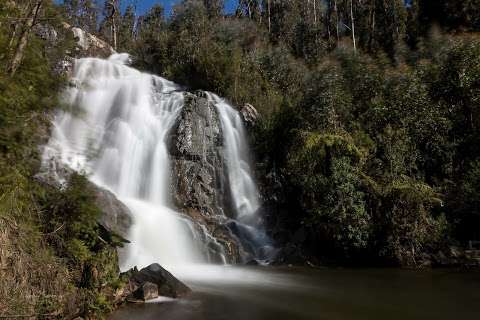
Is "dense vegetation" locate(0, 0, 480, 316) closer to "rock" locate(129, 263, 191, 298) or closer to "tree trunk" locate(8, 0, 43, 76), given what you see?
"tree trunk" locate(8, 0, 43, 76)

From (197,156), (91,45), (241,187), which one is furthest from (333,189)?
(91,45)

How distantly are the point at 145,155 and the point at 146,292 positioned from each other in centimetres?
1062

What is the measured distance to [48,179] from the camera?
312 inches

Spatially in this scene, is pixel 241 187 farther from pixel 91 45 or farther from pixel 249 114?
pixel 91 45

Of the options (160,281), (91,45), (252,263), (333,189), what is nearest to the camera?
(160,281)

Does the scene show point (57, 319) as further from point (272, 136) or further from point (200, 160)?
point (272, 136)

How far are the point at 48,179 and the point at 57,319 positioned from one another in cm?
293

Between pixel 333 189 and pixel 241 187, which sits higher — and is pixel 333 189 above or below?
below

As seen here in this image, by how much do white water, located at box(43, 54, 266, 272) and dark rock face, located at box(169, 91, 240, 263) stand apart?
440 mm

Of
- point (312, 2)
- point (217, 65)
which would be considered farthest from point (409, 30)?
point (217, 65)

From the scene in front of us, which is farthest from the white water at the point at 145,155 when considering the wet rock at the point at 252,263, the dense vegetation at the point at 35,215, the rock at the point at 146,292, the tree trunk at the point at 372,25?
the tree trunk at the point at 372,25

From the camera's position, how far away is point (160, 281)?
921cm

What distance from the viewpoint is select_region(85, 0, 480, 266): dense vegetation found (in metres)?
14.1

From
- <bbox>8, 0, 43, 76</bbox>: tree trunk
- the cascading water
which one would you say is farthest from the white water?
<bbox>8, 0, 43, 76</bbox>: tree trunk
